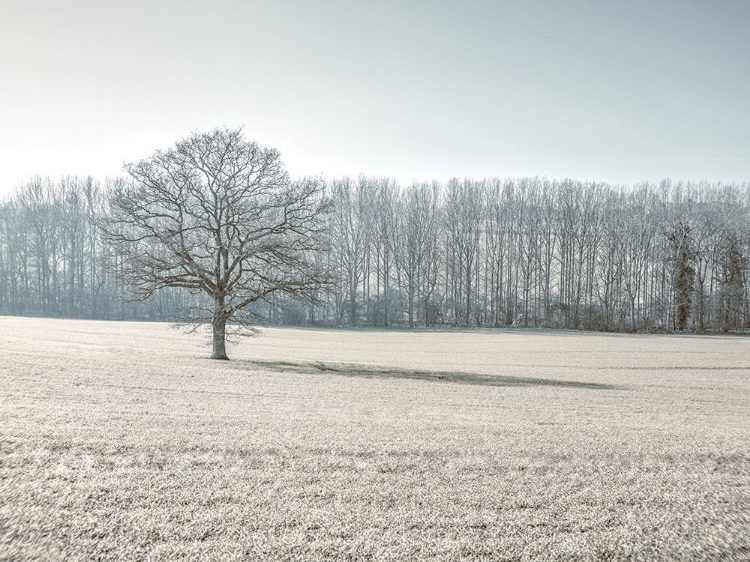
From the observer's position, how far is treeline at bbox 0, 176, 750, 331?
6475 cm

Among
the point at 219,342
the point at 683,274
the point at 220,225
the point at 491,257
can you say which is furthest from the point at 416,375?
the point at 683,274

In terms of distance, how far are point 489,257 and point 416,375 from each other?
167ft

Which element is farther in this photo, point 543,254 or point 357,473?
point 543,254

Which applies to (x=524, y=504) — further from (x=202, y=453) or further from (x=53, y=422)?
(x=53, y=422)

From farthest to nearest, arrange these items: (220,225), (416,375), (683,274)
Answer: (683,274)
(220,225)
(416,375)

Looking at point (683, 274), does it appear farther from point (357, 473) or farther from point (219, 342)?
point (357, 473)

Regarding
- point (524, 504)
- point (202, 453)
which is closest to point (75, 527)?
point (202, 453)

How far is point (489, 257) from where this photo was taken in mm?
71062

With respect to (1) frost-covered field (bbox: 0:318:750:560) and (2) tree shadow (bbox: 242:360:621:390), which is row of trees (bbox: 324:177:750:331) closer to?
(2) tree shadow (bbox: 242:360:621:390)

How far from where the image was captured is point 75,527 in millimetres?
5180

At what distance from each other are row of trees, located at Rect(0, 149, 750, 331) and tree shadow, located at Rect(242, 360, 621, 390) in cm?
3819

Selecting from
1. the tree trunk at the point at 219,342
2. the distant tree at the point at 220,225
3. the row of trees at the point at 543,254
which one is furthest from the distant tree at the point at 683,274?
the tree trunk at the point at 219,342

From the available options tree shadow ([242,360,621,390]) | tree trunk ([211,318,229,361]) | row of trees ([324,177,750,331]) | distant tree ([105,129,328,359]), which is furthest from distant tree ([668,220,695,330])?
tree trunk ([211,318,229,361])

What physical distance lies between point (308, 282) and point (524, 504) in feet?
61.2
